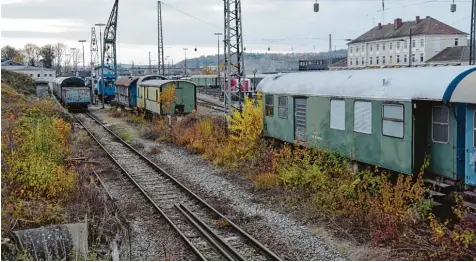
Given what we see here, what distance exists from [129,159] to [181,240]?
1086 cm

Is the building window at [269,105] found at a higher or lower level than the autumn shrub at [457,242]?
higher

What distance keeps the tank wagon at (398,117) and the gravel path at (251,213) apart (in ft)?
8.74

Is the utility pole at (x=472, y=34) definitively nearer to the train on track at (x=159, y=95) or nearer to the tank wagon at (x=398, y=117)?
the tank wagon at (x=398, y=117)

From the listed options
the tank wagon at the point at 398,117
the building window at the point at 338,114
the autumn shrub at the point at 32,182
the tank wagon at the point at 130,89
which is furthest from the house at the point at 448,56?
the autumn shrub at the point at 32,182

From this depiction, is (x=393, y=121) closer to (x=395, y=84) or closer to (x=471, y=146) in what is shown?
(x=395, y=84)

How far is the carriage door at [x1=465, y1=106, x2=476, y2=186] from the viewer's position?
1040 centimetres

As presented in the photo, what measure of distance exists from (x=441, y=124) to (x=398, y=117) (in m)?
1.02

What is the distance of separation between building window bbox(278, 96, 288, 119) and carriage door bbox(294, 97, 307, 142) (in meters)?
0.75

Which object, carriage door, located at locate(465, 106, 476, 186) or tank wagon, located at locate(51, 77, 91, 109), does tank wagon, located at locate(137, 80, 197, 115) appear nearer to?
tank wagon, located at locate(51, 77, 91, 109)

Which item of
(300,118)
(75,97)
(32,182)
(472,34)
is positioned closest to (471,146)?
(300,118)

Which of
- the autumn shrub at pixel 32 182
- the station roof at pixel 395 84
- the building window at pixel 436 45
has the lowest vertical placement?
the autumn shrub at pixel 32 182

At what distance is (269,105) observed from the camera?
19.7 m

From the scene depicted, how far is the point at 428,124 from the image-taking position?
11547 millimetres

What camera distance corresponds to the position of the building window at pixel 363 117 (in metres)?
13.0
